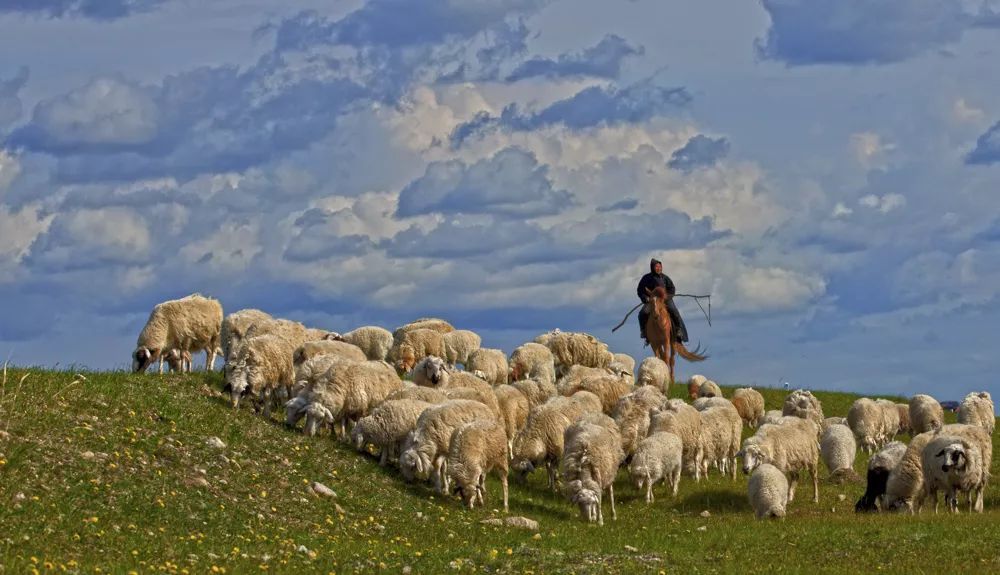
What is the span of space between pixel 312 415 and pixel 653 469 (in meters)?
7.16

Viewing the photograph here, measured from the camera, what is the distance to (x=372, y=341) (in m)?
39.5

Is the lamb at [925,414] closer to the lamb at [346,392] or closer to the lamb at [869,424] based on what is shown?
the lamb at [869,424]

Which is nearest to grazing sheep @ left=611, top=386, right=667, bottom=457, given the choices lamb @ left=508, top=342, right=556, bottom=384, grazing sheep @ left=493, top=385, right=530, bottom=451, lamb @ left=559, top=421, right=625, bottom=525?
grazing sheep @ left=493, top=385, right=530, bottom=451

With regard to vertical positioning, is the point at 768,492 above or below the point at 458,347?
→ below

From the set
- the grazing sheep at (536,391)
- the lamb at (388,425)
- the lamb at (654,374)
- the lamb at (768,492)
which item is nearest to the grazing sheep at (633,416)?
the grazing sheep at (536,391)

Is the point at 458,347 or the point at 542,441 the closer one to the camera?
the point at 542,441

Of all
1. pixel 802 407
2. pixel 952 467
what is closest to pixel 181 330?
pixel 802 407

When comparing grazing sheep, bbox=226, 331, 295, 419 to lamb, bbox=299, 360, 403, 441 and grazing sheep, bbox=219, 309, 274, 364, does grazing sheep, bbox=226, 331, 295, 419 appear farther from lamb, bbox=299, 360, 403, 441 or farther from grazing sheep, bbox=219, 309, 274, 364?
grazing sheep, bbox=219, 309, 274, 364

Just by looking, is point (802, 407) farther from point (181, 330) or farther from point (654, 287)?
point (181, 330)

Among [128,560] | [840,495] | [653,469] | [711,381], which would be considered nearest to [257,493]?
[128,560]

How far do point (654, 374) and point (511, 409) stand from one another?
11210 mm

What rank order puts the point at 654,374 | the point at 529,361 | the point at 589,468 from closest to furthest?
the point at 589,468
the point at 654,374
the point at 529,361

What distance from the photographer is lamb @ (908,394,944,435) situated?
40219 mm

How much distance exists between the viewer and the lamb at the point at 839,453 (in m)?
32.0
